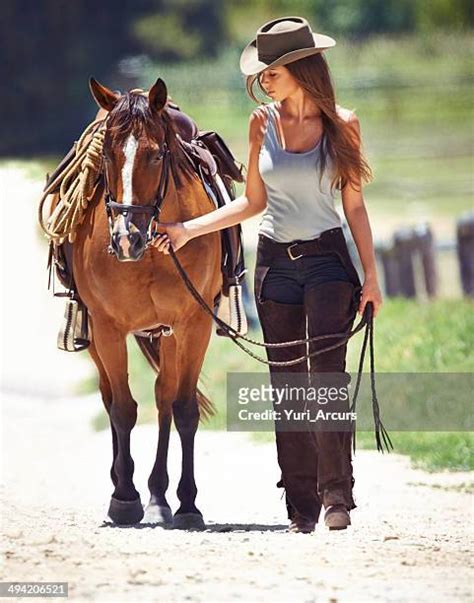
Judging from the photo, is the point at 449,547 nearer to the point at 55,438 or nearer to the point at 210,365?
the point at 55,438

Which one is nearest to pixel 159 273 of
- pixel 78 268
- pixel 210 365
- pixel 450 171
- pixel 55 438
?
pixel 78 268

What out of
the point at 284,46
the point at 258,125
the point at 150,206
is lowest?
the point at 150,206

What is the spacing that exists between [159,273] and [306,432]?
3.08 ft

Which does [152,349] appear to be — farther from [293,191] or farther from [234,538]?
[293,191]

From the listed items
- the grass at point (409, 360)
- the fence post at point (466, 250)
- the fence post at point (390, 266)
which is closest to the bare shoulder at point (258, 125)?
the grass at point (409, 360)

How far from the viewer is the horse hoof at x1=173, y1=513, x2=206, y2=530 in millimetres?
7465

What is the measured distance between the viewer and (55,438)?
11.5 metres

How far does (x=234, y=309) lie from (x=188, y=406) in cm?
51

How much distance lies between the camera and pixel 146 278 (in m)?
7.31

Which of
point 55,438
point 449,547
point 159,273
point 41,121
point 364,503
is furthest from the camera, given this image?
point 41,121

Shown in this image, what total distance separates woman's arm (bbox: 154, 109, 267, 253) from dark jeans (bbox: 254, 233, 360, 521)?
0.52ft

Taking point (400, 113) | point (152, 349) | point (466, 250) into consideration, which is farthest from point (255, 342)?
point (400, 113)

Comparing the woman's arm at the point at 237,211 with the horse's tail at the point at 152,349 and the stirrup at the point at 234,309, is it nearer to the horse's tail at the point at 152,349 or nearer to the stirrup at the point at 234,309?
the stirrup at the point at 234,309

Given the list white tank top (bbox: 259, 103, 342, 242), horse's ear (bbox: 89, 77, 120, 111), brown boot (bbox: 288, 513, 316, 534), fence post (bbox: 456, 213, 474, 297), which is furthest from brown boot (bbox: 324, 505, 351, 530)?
fence post (bbox: 456, 213, 474, 297)
